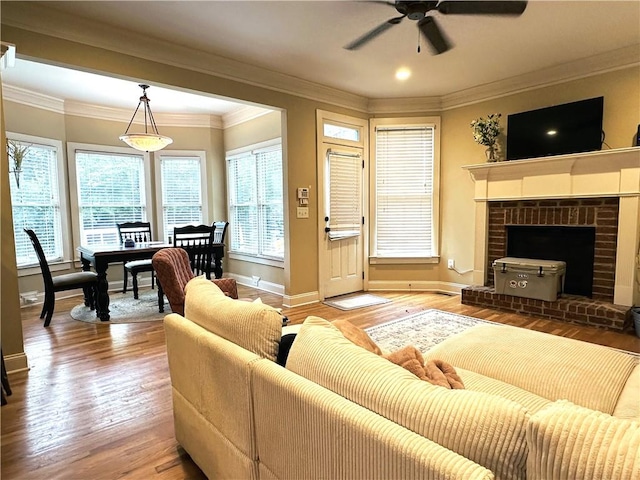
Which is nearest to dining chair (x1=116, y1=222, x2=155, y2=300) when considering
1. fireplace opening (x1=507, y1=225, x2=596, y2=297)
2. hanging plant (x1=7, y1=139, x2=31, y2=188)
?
hanging plant (x1=7, y1=139, x2=31, y2=188)

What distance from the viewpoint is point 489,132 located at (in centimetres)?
441

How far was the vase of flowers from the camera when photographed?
4.41 metres

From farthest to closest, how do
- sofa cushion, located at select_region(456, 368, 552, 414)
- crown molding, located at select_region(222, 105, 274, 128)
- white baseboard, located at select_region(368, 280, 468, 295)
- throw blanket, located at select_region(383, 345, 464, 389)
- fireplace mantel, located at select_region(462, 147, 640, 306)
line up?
crown molding, located at select_region(222, 105, 274, 128) < white baseboard, located at select_region(368, 280, 468, 295) < fireplace mantel, located at select_region(462, 147, 640, 306) < sofa cushion, located at select_region(456, 368, 552, 414) < throw blanket, located at select_region(383, 345, 464, 389)

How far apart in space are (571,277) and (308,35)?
150 inches

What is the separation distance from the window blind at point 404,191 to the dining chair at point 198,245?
238 cm

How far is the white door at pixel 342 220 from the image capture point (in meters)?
4.88

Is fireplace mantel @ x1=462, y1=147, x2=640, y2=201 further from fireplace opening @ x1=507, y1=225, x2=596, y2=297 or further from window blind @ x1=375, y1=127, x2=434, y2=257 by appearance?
window blind @ x1=375, y1=127, x2=434, y2=257

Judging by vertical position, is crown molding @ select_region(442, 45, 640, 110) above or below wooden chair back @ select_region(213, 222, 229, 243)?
above

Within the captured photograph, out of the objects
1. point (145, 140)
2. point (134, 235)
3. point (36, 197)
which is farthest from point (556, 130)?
point (36, 197)

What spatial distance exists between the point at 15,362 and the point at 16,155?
301 centimetres

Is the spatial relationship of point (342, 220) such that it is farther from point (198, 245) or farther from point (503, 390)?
point (503, 390)

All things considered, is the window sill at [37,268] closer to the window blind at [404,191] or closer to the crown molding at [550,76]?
the window blind at [404,191]

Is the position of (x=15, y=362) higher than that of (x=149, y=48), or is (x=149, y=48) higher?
(x=149, y=48)

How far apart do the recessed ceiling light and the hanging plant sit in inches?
185
